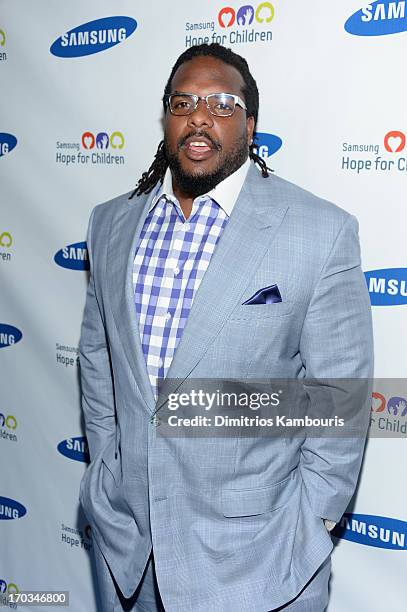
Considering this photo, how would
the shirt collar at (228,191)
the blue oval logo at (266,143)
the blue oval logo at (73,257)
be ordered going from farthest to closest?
the blue oval logo at (73,257) → the blue oval logo at (266,143) → the shirt collar at (228,191)

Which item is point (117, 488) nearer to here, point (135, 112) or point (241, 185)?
point (241, 185)

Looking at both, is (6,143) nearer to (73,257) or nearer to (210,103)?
(73,257)

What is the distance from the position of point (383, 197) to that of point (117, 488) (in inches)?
39.3

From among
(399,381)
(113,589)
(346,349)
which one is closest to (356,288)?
(346,349)

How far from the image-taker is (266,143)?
216cm

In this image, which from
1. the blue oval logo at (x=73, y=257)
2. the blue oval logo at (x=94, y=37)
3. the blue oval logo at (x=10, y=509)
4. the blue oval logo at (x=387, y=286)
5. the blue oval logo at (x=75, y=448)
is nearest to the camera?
the blue oval logo at (x=387, y=286)

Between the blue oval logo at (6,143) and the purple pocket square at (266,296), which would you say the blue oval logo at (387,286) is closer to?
the purple pocket square at (266,296)

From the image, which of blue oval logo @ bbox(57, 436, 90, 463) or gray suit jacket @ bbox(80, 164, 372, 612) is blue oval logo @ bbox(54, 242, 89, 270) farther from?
gray suit jacket @ bbox(80, 164, 372, 612)

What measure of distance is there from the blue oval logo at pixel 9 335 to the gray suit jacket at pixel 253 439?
1.16 m

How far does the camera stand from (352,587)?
2232mm

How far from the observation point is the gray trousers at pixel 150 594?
1.74 meters

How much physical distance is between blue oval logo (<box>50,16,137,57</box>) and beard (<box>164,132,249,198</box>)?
75cm

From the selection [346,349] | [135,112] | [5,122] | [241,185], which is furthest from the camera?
[5,122]

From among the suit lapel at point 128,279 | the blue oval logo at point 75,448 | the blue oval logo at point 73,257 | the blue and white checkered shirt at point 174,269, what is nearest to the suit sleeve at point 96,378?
the suit lapel at point 128,279
